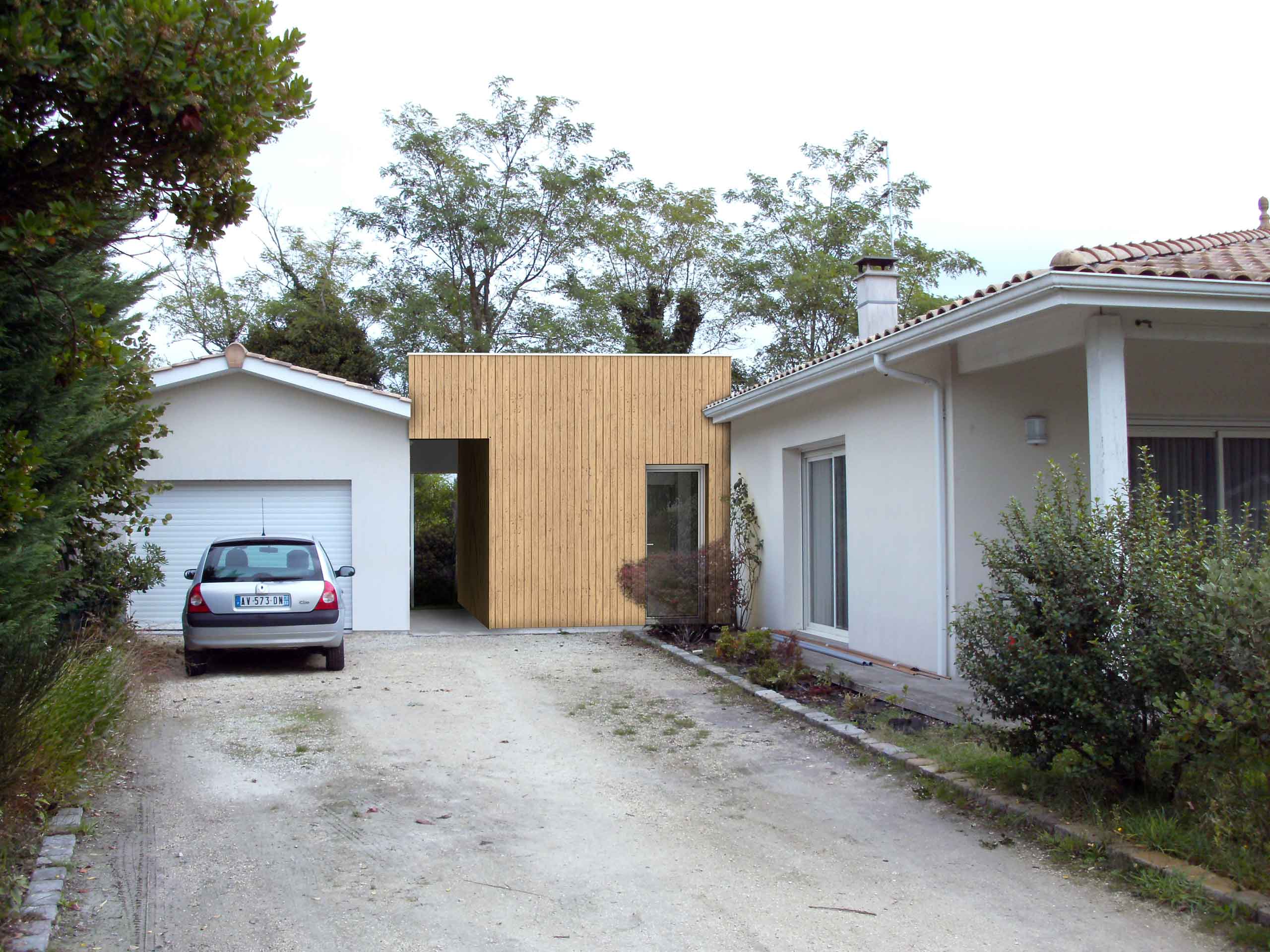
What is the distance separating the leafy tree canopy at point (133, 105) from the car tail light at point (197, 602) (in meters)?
6.80

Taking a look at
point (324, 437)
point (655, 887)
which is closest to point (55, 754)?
point (655, 887)

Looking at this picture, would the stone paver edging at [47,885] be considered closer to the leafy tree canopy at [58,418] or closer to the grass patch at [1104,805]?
the leafy tree canopy at [58,418]

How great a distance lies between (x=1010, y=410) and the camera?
30.8ft

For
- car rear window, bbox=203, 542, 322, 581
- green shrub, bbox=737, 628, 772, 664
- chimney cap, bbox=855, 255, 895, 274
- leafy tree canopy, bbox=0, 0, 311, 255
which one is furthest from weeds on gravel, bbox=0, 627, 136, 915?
chimney cap, bbox=855, 255, 895, 274

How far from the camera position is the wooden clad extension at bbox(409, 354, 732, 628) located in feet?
48.9

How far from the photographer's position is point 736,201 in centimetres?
3325

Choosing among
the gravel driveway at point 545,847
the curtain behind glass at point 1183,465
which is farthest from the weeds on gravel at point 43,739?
the curtain behind glass at point 1183,465

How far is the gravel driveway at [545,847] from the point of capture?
4160mm

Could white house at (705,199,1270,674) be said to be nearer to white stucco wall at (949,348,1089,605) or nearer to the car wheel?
white stucco wall at (949,348,1089,605)

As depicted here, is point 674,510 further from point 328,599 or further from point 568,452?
point 328,599

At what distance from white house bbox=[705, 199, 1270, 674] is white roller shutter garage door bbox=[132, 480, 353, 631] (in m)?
6.33

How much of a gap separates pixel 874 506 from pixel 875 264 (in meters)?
4.05

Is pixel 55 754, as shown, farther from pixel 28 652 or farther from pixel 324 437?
pixel 324 437

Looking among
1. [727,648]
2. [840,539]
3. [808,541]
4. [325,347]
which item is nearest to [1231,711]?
[727,648]
